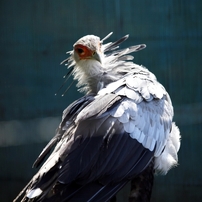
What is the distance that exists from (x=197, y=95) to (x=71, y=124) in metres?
1.91

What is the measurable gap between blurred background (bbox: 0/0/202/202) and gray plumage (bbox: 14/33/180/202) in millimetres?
1242

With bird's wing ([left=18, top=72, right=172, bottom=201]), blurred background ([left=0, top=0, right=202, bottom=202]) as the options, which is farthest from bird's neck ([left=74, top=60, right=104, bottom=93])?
blurred background ([left=0, top=0, right=202, bottom=202])

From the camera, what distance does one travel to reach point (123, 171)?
10.7 ft

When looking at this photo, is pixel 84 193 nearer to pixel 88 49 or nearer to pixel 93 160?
pixel 93 160

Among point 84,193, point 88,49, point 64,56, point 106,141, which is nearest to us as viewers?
point 84,193

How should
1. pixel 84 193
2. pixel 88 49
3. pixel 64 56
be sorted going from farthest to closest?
pixel 64 56
pixel 88 49
pixel 84 193

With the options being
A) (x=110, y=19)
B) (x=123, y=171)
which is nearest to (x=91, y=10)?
(x=110, y=19)

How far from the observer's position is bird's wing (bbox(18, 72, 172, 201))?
3.12 meters

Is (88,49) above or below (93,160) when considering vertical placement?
above

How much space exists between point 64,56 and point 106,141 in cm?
208

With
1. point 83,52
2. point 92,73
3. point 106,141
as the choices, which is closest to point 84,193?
point 106,141

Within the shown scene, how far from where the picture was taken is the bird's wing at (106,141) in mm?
3117

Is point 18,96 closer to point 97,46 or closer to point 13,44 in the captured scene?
point 13,44

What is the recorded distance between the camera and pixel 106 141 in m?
3.25
